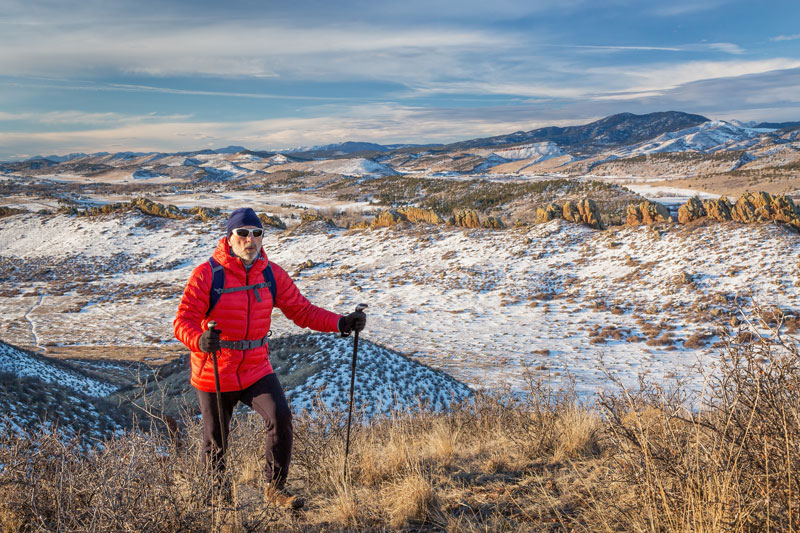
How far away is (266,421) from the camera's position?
304 centimetres

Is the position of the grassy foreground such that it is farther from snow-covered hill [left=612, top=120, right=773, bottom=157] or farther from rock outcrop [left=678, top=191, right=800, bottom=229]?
snow-covered hill [left=612, top=120, right=773, bottom=157]

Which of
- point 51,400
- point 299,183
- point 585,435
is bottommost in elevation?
point 51,400

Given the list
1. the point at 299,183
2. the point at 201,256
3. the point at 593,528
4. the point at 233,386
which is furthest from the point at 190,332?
the point at 299,183

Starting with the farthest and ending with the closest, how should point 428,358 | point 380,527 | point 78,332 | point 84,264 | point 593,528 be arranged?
1. point 84,264
2. point 78,332
3. point 428,358
4. point 380,527
5. point 593,528

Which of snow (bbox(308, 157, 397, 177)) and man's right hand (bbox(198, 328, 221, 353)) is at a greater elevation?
snow (bbox(308, 157, 397, 177))

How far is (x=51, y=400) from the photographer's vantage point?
7.55 meters

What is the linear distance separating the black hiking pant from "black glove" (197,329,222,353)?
18.4 inches

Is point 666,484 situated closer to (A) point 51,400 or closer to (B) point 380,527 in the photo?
(B) point 380,527

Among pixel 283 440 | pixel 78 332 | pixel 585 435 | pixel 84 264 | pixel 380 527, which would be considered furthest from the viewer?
pixel 84 264

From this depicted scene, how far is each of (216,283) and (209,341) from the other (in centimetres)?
45

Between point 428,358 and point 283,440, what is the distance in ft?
29.9

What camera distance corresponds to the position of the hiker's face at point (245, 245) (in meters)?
3.05

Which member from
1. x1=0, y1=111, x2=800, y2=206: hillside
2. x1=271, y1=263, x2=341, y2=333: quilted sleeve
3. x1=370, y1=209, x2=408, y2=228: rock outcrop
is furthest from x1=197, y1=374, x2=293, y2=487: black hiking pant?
x1=0, y1=111, x2=800, y2=206: hillside

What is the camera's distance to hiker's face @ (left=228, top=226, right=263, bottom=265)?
10.0 ft
